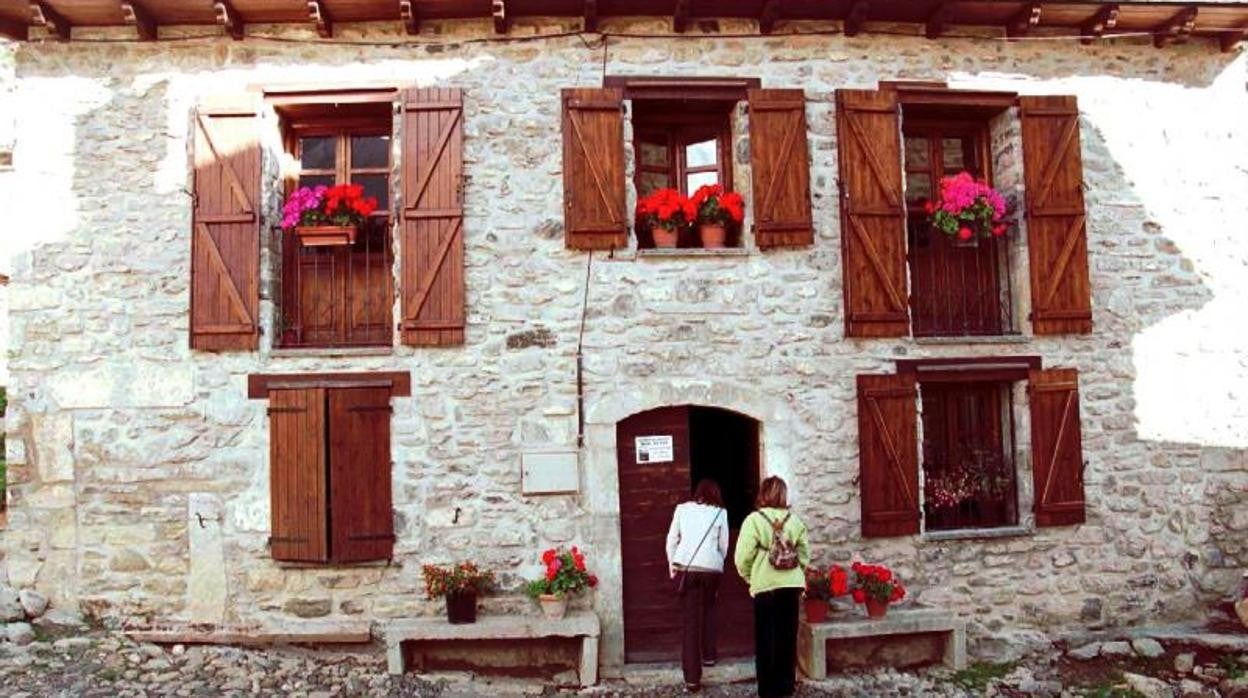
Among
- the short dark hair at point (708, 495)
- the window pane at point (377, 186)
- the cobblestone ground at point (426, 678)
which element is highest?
the window pane at point (377, 186)

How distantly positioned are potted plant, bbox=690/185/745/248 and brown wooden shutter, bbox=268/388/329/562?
301 centimetres

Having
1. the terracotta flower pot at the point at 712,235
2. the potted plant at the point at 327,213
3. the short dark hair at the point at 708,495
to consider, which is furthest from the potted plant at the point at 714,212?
the potted plant at the point at 327,213

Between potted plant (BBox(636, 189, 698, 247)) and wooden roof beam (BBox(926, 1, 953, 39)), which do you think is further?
wooden roof beam (BBox(926, 1, 953, 39))

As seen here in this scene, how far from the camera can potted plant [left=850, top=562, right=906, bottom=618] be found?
6211 mm

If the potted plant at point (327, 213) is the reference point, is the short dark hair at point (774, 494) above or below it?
below

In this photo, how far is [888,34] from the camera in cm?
688

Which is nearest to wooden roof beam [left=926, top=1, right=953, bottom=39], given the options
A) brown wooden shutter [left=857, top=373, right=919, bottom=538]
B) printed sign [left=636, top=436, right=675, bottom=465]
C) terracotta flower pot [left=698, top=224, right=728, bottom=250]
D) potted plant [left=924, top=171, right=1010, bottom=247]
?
potted plant [left=924, top=171, right=1010, bottom=247]

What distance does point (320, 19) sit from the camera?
6344 millimetres

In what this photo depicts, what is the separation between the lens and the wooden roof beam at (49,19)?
612 cm

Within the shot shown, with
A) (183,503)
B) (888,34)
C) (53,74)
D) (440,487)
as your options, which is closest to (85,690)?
(183,503)

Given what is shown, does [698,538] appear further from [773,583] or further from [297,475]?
[297,475]

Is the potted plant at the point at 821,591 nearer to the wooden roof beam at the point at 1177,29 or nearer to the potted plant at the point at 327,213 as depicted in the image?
the potted plant at the point at 327,213

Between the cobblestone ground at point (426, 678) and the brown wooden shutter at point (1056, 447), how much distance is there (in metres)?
1.01

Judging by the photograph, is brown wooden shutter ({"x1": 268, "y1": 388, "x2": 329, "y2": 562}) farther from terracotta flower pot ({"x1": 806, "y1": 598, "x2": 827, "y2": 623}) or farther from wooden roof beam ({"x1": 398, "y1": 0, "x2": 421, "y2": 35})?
terracotta flower pot ({"x1": 806, "y1": 598, "x2": 827, "y2": 623})
